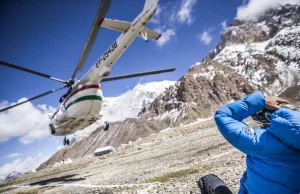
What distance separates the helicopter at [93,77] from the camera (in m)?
22.4

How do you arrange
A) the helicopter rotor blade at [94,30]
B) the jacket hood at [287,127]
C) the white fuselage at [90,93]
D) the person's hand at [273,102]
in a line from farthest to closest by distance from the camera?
the white fuselage at [90,93], the helicopter rotor blade at [94,30], the person's hand at [273,102], the jacket hood at [287,127]

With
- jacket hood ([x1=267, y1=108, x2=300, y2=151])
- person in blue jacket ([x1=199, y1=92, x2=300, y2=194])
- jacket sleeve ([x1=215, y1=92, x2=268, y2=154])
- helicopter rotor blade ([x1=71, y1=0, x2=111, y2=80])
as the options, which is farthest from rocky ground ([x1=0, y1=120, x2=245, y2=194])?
helicopter rotor blade ([x1=71, y1=0, x2=111, y2=80])

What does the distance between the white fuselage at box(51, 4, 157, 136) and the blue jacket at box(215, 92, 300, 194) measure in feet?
65.9

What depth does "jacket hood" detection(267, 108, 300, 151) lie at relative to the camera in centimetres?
305

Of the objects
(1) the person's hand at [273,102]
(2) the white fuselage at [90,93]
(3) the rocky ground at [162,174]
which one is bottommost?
(3) the rocky ground at [162,174]

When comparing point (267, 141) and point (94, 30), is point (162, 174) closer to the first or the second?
point (267, 141)

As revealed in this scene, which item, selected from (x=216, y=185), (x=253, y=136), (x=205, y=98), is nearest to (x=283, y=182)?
(x=253, y=136)

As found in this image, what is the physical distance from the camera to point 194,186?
357 inches

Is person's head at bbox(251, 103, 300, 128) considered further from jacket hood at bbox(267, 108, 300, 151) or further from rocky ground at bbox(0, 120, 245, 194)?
rocky ground at bbox(0, 120, 245, 194)

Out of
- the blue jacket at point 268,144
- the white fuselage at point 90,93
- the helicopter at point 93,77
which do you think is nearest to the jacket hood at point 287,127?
the blue jacket at point 268,144

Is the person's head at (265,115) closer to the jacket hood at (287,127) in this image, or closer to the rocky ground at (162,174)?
the jacket hood at (287,127)

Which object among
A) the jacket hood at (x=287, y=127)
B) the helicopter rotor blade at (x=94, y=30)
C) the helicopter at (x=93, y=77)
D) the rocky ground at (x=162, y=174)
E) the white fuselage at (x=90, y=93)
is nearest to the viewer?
the jacket hood at (x=287, y=127)

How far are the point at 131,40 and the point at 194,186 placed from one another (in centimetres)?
1802

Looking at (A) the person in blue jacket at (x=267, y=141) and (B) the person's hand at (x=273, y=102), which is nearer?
(A) the person in blue jacket at (x=267, y=141)
